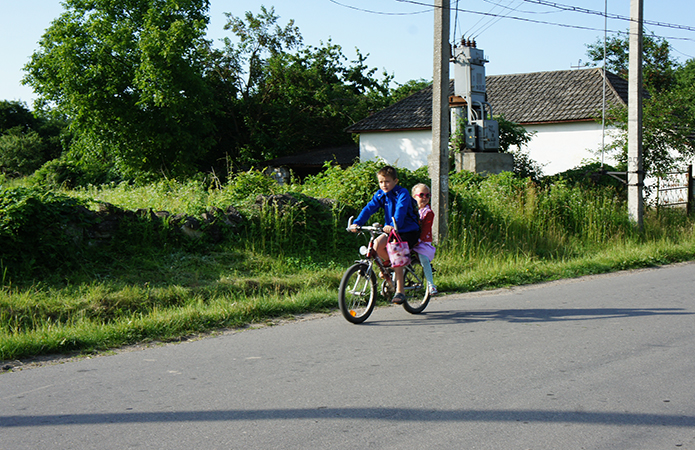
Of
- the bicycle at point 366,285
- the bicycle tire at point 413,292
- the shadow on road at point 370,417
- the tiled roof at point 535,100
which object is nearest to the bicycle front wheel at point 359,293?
the bicycle at point 366,285

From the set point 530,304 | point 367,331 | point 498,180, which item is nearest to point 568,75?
point 498,180

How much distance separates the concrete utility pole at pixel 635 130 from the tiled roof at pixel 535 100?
563 inches

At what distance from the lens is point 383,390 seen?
4.53 m

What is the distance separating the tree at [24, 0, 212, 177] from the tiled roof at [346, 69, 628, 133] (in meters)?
9.90

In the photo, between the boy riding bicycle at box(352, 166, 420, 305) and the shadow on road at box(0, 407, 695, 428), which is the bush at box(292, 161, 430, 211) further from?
the shadow on road at box(0, 407, 695, 428)

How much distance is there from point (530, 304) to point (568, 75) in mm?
29181

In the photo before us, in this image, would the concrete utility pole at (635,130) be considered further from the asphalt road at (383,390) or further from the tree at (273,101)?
the tree at (273,101)

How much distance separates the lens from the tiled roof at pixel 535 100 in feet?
101

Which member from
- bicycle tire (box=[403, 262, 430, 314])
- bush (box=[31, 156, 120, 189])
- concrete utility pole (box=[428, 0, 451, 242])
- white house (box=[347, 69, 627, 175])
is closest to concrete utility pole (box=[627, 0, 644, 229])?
concrete utility pole (box=[428, 0, 451, 242])

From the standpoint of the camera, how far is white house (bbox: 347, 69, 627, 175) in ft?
98.7

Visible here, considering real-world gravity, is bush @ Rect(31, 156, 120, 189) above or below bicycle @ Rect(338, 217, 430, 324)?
above

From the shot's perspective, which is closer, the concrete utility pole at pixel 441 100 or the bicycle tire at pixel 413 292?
the bicycle tire at pixel 413 292

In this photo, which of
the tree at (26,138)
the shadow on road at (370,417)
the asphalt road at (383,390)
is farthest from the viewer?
the tree at (26,138)

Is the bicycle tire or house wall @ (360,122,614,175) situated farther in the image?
house wall @ (360,122,614,175)
